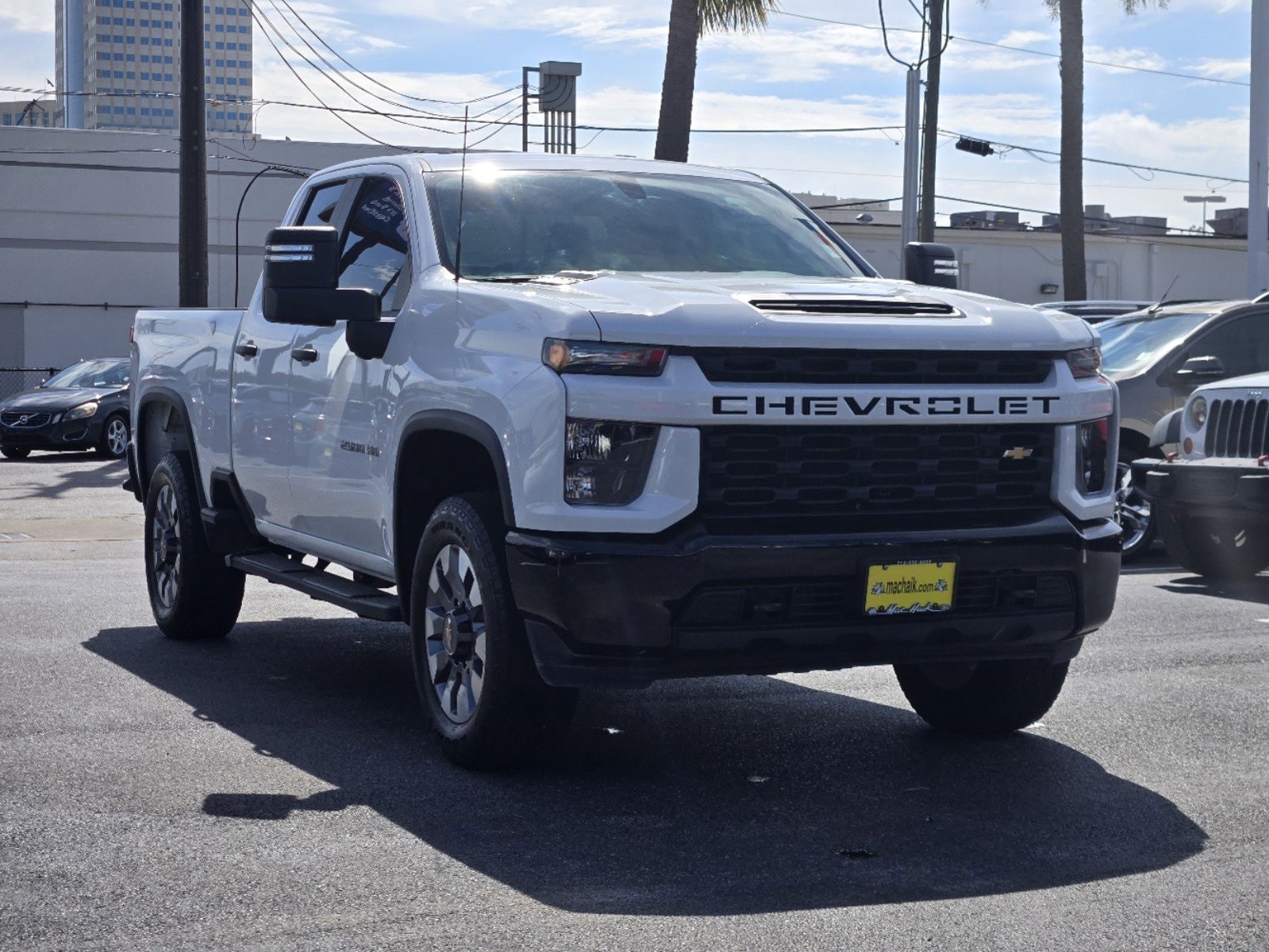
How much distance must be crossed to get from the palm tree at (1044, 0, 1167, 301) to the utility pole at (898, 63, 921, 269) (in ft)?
7.97

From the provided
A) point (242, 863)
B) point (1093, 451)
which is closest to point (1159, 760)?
point (1093, 451)

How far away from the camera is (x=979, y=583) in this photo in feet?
17.9

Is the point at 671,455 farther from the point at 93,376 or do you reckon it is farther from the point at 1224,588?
the point at 93,376

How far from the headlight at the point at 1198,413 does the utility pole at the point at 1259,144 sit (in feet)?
37.2

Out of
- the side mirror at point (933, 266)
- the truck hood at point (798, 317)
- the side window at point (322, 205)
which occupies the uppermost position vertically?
the side window at point (322, 205)

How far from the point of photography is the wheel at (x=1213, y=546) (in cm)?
1122

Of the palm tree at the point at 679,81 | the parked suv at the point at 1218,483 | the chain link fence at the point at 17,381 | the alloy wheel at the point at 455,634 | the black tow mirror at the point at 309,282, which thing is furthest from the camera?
the chain link fence at the point at 17,381

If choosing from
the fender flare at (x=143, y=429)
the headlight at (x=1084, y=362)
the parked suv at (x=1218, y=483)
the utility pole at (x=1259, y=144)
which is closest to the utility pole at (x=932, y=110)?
the utility pole at (x=1259, y=144)

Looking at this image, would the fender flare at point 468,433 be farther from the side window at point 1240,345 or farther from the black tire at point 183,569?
the side window at point 1240,345

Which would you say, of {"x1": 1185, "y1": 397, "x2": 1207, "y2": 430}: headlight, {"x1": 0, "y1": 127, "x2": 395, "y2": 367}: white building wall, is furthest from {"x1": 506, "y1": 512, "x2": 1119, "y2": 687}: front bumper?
{"x1": 0, "y1": 127, "x2": 395, "y2": 367}: white building wall

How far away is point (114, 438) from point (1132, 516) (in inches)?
631

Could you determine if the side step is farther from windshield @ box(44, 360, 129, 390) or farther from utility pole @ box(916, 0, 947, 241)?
utility pole @ box(916, 0, 947, 241)

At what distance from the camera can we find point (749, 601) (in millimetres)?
5176

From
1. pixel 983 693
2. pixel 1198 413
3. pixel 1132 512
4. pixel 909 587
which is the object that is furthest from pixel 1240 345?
pixel 909 587
